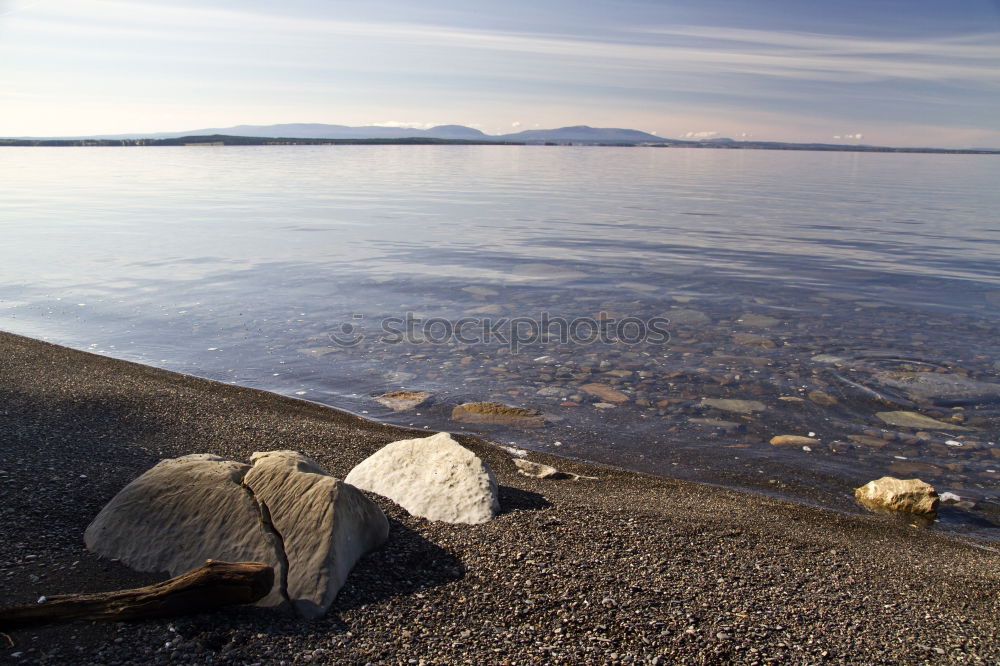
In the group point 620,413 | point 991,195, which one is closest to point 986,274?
point 620,413

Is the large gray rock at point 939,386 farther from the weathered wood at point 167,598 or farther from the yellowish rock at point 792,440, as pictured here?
the weathered wood at point 167,598

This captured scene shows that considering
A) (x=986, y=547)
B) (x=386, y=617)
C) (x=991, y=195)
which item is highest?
(x=991, y=195)

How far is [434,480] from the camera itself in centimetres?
594

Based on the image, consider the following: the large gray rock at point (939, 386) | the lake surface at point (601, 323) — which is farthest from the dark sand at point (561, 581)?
the large gray rock at point (939, 386)

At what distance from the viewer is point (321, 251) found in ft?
74.1

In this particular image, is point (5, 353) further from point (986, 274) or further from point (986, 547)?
point (986, 274)

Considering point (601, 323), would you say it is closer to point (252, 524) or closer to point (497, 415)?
point (497, 415)

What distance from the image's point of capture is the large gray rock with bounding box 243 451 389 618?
4340mm

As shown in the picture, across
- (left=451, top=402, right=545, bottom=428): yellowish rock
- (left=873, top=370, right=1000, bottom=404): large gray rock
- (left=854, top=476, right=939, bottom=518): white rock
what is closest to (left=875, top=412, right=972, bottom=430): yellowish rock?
(left=873, top=370, right=1000, bottom=404): large gray rock

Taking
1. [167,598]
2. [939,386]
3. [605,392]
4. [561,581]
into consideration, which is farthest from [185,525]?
[939,386]

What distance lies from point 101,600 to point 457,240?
21.7 meters

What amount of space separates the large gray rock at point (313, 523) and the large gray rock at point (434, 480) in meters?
0.64

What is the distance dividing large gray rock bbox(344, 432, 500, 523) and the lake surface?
250 centimetres

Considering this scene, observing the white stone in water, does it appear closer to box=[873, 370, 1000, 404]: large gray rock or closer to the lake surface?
the lake surface
